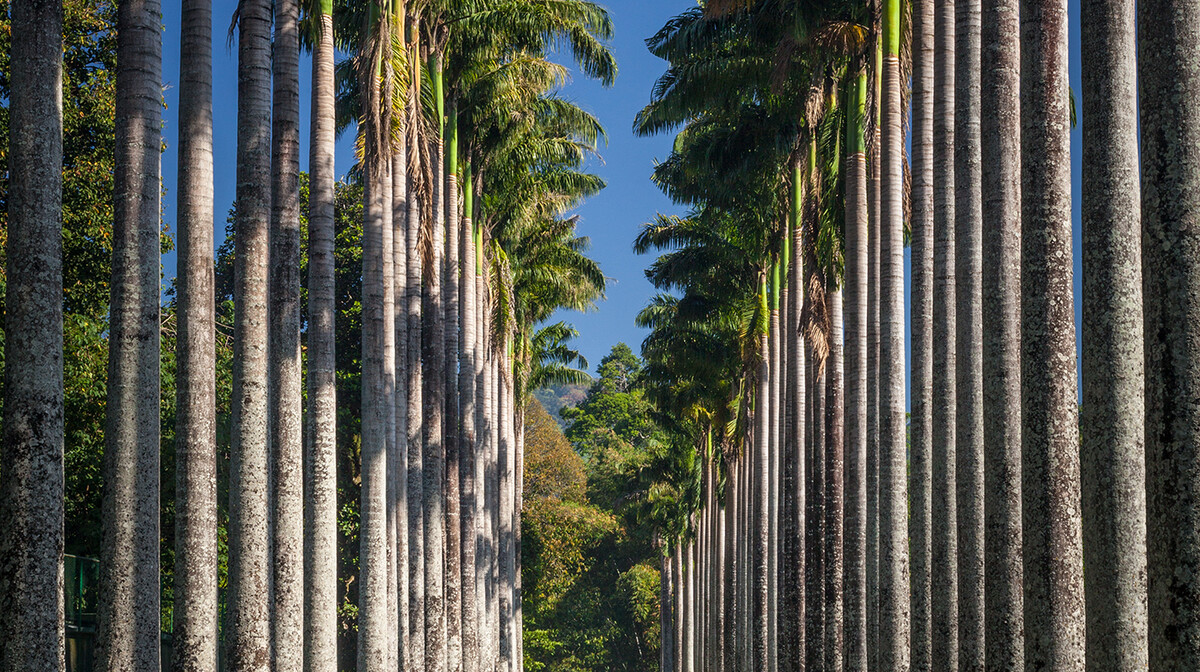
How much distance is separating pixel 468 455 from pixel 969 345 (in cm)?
1991

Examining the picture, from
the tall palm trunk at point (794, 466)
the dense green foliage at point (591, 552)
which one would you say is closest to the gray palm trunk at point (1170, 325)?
the tall palm trunk at point (794, 466)

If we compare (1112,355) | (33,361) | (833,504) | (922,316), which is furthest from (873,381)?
(33,361)

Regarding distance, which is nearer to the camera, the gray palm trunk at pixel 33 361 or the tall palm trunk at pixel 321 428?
the gray palm trunk at pixel 33 361

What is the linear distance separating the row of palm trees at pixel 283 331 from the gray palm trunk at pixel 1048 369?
6.93m

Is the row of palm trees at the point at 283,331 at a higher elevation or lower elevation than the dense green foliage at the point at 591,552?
higher

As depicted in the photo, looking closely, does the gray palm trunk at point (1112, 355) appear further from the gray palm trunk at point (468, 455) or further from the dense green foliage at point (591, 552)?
the dense green foliage at point (591, 552)

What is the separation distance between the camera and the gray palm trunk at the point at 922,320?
46.5ft

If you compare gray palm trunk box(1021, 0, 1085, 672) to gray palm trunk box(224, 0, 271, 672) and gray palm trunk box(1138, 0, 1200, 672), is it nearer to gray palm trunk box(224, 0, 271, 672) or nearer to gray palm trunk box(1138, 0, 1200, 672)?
gray palm trunk box(1138, 0, 1200, 672)

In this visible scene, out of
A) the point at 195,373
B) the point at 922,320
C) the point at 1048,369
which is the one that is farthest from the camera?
the point at 922,320

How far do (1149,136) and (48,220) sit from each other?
7.31 metres

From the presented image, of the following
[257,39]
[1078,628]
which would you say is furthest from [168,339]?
[1078,628]

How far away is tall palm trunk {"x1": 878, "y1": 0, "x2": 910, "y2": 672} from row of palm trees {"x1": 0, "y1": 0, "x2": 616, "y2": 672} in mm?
7372

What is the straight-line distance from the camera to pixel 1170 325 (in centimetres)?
699

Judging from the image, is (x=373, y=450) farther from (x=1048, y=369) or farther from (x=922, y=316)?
(x=1048, y=369)
